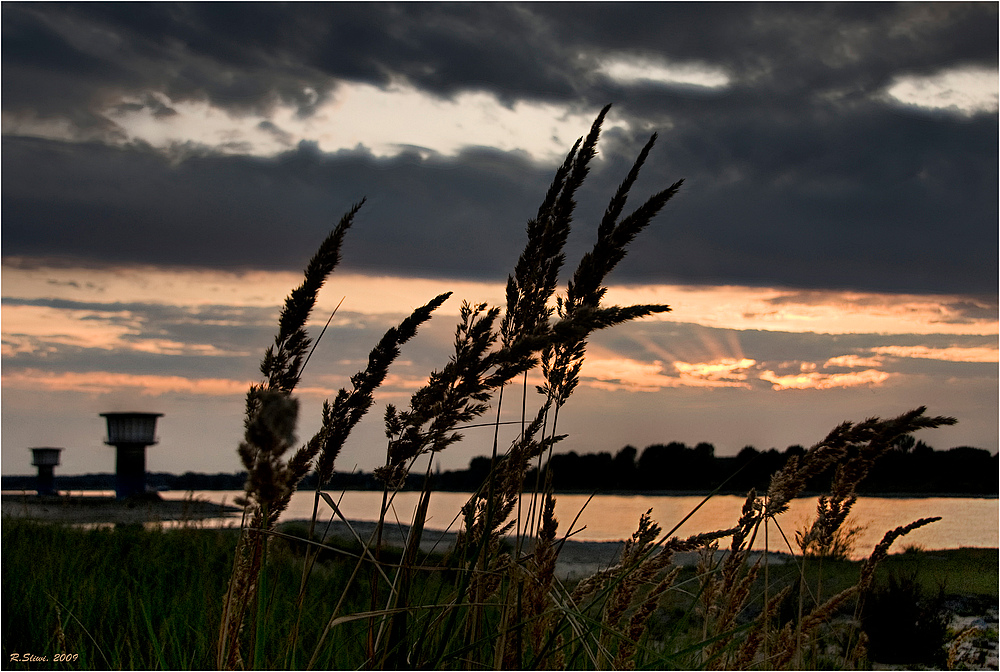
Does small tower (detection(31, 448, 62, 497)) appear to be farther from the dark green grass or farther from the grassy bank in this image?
the dark green grass

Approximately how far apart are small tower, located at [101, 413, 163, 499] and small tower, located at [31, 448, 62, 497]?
5.72 meters

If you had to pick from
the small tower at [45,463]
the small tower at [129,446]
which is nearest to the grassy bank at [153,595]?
the small tower at [129,446]

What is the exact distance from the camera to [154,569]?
5289 mm

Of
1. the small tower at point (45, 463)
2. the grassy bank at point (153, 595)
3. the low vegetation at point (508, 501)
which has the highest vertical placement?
the low vegetation at point (508, 501)

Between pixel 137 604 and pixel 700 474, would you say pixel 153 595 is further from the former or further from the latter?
pixel 700 474

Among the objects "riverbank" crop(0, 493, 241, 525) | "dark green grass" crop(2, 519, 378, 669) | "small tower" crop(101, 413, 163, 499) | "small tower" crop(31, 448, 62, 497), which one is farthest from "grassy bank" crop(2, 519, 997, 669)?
"small tower" crop(31, 448, 62, 497)

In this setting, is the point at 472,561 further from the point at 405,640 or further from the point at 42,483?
the point at 42,483

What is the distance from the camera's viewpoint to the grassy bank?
8.59ft

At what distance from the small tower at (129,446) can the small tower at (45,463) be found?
18.8 feet

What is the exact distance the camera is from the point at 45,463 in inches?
1131

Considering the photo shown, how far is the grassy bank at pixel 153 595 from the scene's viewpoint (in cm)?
262

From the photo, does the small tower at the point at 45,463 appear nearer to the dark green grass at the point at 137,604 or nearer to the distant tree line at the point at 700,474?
the distant tree line at the point at 700,474

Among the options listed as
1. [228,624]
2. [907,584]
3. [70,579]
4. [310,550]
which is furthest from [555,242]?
[907,584]

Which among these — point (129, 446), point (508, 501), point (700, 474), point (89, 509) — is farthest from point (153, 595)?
point (129, 446)
